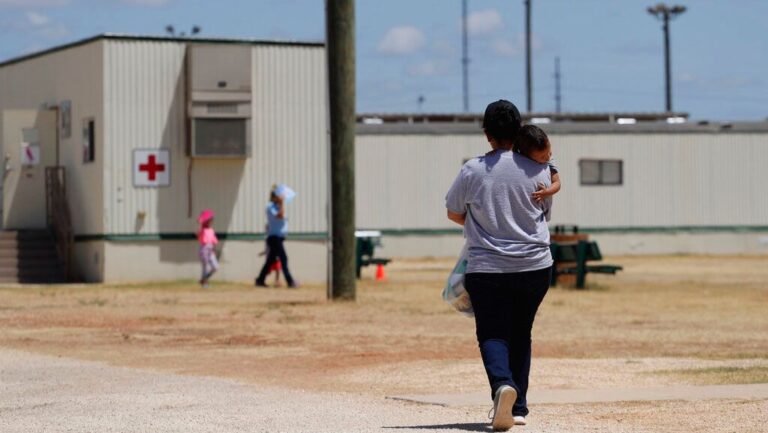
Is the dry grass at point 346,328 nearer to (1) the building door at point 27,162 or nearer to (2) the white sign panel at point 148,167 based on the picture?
(2) the white sign panel at point 148,167

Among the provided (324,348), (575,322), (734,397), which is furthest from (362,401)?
(575,322)

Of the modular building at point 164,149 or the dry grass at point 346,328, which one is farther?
the modular building at point 164,149

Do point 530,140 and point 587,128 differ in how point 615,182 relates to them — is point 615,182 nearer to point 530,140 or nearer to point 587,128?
point 587,128

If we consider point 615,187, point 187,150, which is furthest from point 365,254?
point 615,187

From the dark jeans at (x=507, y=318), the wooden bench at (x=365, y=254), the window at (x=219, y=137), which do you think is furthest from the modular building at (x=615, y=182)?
the dark jeans at (x=507, y=318)

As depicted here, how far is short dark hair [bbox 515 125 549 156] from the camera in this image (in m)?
9.05

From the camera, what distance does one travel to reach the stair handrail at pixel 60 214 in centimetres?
2970

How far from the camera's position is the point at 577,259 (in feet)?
88.6

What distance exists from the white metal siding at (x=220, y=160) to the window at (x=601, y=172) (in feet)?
49.1

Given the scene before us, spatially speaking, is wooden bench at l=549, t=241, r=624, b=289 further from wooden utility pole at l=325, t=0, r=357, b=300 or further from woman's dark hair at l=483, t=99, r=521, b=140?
woman's dark hair at l=483, t=99, r=521, b=140

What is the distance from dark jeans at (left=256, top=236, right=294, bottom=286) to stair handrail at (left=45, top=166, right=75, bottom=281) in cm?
439

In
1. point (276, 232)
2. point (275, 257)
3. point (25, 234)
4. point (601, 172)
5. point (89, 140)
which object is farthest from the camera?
point (601, 172)

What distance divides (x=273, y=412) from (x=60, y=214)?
67.5ft

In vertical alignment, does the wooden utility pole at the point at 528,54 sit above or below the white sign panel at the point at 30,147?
above
